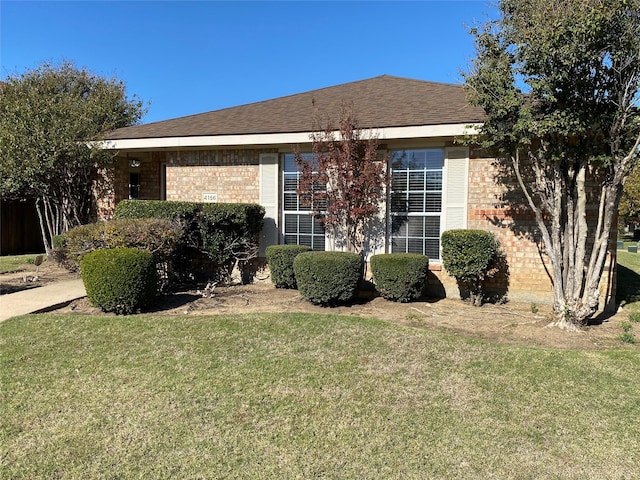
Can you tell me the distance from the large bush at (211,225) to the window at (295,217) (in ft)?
2.02

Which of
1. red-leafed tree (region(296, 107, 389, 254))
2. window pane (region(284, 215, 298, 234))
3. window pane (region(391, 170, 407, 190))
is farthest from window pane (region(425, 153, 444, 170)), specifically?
window pane (region(284, 215, 298, 234))

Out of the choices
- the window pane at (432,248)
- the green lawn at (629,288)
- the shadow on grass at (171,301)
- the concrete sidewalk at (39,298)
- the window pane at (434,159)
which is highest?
the window pane at (434,159)

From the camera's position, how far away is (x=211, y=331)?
5891 mm

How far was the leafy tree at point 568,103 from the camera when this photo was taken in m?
5.49

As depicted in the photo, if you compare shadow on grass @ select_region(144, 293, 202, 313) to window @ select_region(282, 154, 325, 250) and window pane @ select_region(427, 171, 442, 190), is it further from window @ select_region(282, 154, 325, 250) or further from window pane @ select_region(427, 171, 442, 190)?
window pane @ select_region(427, 171, 442, 190)

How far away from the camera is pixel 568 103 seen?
5.97 m

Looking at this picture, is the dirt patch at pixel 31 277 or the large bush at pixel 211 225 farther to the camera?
the large bush at pixel 211 225

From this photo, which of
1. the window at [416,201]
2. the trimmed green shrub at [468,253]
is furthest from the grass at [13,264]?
the trimmed green shrub at [468,253]

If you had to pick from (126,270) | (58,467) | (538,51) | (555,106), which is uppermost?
(538,51)

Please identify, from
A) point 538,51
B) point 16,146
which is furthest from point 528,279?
point 16,146

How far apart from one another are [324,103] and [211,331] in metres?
7.08

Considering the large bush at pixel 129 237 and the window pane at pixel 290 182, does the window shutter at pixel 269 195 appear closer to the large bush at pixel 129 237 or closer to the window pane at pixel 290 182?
the window pane at pixel 290 182

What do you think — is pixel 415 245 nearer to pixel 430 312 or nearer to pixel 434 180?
pixel 434 180

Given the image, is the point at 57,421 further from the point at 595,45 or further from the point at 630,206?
the point at 630,206
